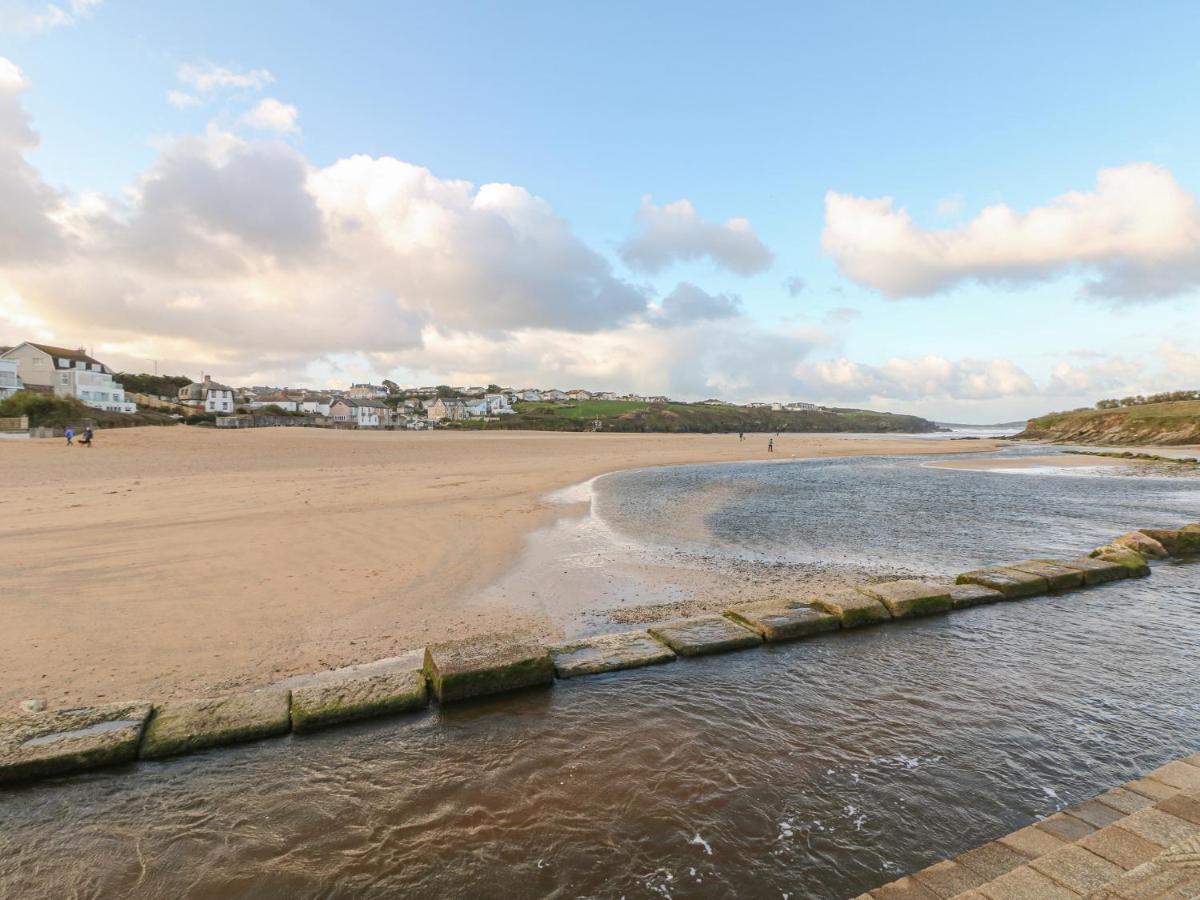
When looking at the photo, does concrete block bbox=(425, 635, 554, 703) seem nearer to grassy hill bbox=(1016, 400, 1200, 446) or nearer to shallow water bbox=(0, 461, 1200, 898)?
shallow water bbox=(0, 461, 1200, 898)

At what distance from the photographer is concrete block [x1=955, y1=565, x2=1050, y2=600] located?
30.6 feet

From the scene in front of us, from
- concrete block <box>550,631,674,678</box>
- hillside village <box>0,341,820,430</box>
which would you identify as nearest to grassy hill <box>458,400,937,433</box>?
hillside village <box>0,341,820,430</box>

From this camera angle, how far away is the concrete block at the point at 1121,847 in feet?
10.4

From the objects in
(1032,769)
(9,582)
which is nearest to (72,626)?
(9,582)

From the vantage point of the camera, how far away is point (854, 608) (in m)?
7.86

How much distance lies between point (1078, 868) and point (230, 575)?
10998mm

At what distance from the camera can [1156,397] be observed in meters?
88.1

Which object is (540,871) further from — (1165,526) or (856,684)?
(1165,526)

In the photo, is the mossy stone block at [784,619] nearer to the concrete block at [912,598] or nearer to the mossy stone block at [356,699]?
the concrete block at [912,598]

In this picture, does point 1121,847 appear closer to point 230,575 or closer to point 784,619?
point 784,619

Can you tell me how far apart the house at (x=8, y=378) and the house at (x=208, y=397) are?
32.4 metres

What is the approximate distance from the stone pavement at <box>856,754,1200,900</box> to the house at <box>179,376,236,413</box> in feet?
355

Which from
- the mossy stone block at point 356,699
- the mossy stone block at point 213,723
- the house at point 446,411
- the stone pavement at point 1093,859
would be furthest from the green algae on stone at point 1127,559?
the house at point 446,411

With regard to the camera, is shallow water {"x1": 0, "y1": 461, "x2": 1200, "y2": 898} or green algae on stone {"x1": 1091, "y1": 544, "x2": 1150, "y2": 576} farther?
green algae on stone {"x1": 1091, "y1": 544, "x2": 1150, "y2": 576}
